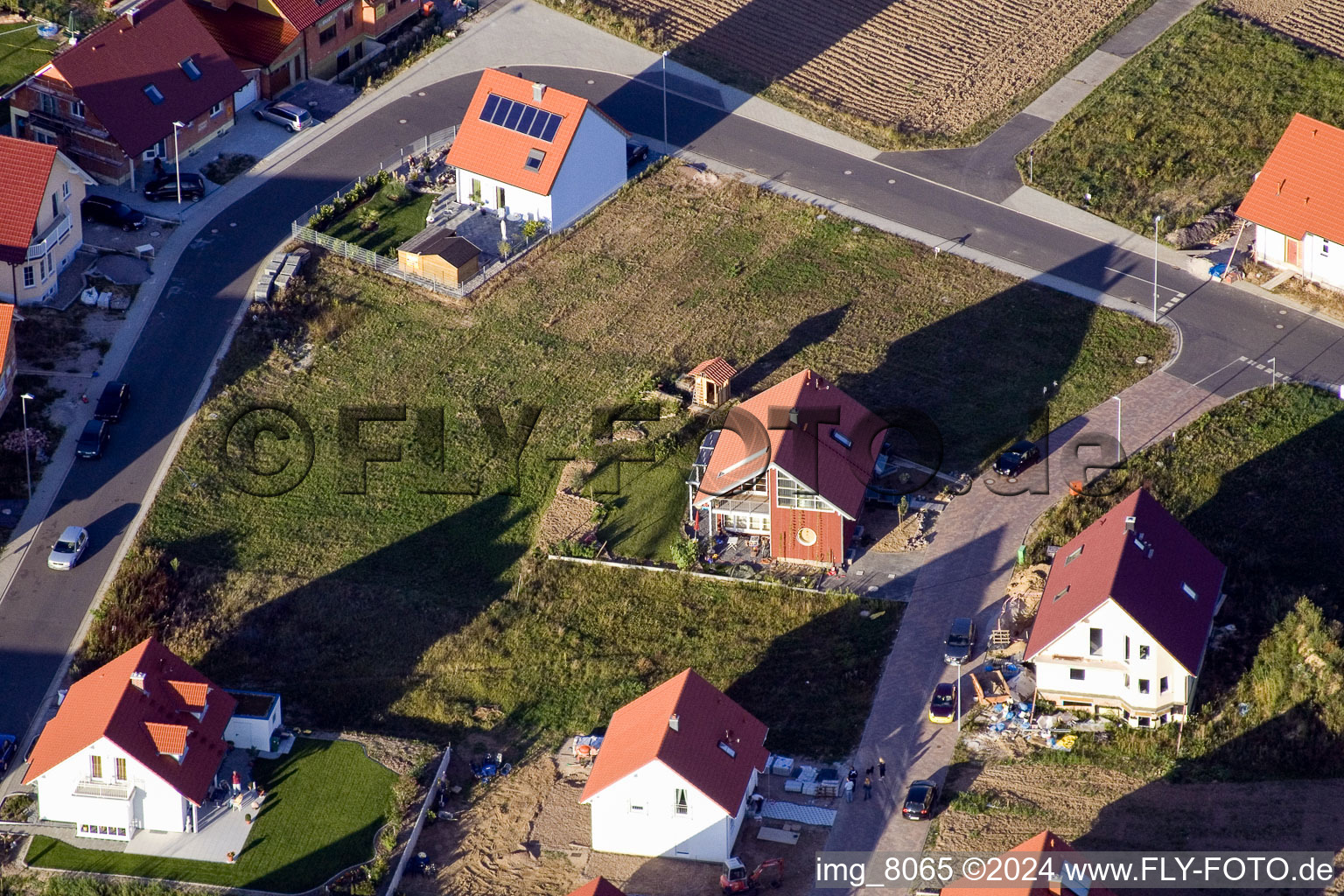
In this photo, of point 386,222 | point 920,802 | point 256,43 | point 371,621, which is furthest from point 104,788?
point 256,43

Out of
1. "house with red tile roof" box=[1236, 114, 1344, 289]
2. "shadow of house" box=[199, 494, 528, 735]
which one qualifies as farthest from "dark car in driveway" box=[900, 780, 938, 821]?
"house with red tile roof" box=[1236, 114, 1344, 289]

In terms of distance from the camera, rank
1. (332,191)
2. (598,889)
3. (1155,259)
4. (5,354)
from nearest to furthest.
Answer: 1. (598,889)
2. (5,354)
3. (1155,259)
4. (332,191)

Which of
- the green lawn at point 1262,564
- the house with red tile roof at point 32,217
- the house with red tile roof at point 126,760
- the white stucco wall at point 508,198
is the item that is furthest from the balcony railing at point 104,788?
the white stucco wall at point 508,198

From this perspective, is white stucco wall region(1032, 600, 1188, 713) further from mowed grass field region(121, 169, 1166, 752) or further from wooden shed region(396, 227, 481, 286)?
wooden shed region(396, 227, 481, 286)

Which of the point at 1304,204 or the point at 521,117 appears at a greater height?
the point at 521,117

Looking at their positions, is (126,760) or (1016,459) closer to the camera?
(126,760)

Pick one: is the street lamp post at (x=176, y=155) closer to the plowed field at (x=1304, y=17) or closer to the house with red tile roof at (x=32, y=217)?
the house with red tile roof at (x=32, y=217)

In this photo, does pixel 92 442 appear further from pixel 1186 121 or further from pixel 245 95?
pixel 1186 121
